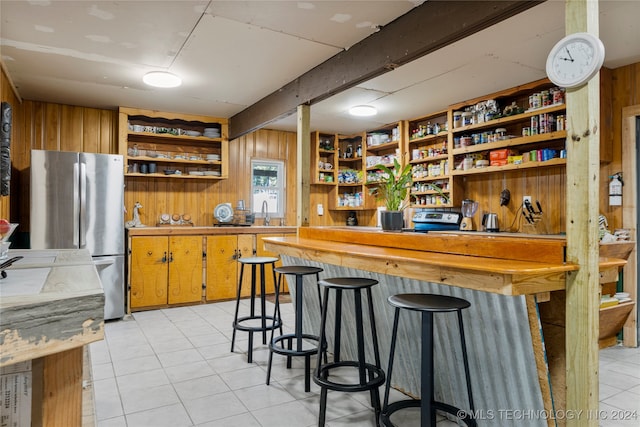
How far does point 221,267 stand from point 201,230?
565 millimetres

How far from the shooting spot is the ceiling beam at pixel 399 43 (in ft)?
7.34

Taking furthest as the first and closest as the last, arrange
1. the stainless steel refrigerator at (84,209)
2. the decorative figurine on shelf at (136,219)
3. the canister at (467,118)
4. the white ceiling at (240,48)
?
the decorative figurine on shelf at (136,219), the canister at (467,118), the stainless steel refrigerator at (84,209), the white ceiling at (240,48)

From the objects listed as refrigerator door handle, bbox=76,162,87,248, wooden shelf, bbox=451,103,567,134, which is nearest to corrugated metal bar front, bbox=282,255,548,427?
wooden shelf, bbox=451,103,567,134

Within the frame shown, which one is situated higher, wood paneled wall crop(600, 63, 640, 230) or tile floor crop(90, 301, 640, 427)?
wood paneled wall crop(600, 63, 640, 230)

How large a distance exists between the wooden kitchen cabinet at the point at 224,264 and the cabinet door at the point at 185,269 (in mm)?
128

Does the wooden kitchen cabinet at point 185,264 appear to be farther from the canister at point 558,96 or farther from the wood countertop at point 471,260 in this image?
the canister at point 558,96

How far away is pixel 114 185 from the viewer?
15.3 ft

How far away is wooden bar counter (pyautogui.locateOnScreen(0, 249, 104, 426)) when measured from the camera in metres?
0.76

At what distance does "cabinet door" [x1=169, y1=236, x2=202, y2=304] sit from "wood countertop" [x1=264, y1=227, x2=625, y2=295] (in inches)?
114

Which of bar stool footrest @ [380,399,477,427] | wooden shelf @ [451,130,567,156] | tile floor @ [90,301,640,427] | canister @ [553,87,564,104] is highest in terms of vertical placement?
canister @ [553,87,564,104]

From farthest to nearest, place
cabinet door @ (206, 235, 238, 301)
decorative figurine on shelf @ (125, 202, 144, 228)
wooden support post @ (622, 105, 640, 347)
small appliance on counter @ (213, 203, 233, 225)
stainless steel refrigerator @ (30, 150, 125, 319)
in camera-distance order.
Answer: small appliance on counter @ (213, 203, 233, 225), cabinet door @ (206, 235, 238, 301), decorative figurine on shelf @ (125, 202, 144, 228), stainless steel refrigerator @ (30, 150, 125, 319), wooden support post @ (622, 105, 640, 347)

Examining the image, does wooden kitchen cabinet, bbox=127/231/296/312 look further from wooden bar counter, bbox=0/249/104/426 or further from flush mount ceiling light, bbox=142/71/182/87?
wooden bar counter, bbox=0/249/104/426

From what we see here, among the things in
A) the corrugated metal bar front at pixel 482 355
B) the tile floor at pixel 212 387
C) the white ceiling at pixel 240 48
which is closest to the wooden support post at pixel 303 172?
the white ceiling at pixel 240 48

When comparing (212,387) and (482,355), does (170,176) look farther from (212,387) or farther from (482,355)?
(482,355)
